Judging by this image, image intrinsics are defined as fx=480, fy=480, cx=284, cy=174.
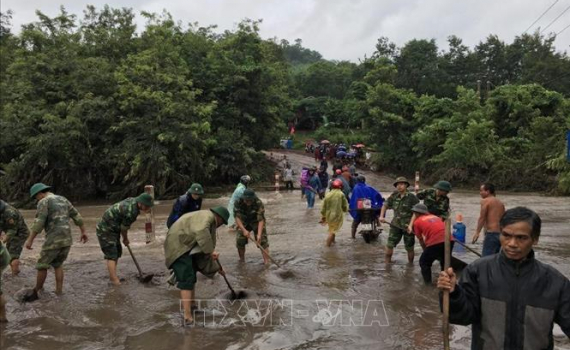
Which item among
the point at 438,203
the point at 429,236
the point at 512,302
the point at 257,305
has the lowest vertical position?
the point at 257,305

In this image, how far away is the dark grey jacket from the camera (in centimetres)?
245

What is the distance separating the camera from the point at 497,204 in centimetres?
679

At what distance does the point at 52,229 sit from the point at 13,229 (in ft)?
3.78

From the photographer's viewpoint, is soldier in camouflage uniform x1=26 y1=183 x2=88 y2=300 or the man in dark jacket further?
soldier in camouflage uniform x1=26 y1=183 x2=88 y2=300

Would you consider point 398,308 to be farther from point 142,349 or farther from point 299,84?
point 299,84

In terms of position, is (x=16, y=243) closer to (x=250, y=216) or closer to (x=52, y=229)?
(x=52, y=229)

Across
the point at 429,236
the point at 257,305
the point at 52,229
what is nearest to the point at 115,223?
the point at 52,229

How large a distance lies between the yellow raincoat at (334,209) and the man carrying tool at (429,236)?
8.69 ft

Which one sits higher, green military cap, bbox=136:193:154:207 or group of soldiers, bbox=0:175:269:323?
green military cap, bbox=136:193:154:207

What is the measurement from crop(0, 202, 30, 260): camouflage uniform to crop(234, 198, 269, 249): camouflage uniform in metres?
3.33

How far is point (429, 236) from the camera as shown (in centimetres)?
669

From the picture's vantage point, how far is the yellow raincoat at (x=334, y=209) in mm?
9609

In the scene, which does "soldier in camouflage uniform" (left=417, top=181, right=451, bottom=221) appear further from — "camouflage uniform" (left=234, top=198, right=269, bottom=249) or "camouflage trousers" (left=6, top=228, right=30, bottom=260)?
"camouflage trousers" (left=6, top=228, right=30, bottom=260)

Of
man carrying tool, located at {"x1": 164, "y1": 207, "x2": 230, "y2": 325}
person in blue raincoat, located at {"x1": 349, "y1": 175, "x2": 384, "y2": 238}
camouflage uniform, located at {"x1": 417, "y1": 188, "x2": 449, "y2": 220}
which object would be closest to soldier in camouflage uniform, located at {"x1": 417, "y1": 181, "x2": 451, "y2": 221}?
camouflage uniform, located at {"x1": 417, "y1": 188, "x2": 449, "y2": 220}
